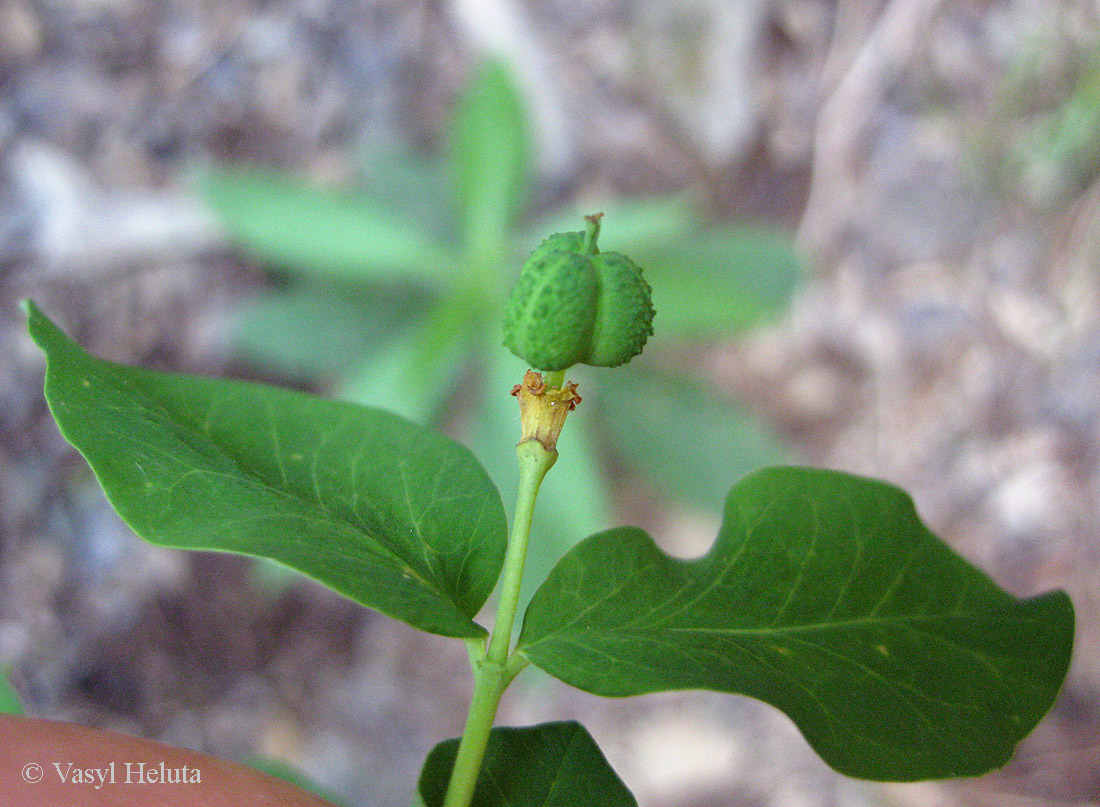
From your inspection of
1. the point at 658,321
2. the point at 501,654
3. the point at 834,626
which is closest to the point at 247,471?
the point at 501,654

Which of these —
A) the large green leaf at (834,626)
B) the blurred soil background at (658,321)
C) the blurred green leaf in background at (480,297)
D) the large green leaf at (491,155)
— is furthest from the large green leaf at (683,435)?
the large green leaf at (834,626)

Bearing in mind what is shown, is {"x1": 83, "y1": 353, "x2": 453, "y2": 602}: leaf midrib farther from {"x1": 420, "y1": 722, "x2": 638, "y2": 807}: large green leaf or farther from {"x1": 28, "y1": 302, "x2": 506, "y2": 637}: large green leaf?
{"x1": 420, "y1": 722, "x2": 638, "y2": 807}: large green leaf

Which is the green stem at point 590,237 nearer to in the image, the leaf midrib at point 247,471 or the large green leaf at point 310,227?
the leaf midrib at point 247,471

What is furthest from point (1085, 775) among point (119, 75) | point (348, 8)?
point (119, 75)

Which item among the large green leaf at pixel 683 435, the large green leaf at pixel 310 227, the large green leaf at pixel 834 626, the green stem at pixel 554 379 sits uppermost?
the large green leaf at pixel 310 227

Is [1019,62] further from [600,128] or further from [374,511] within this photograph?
[374,511]
